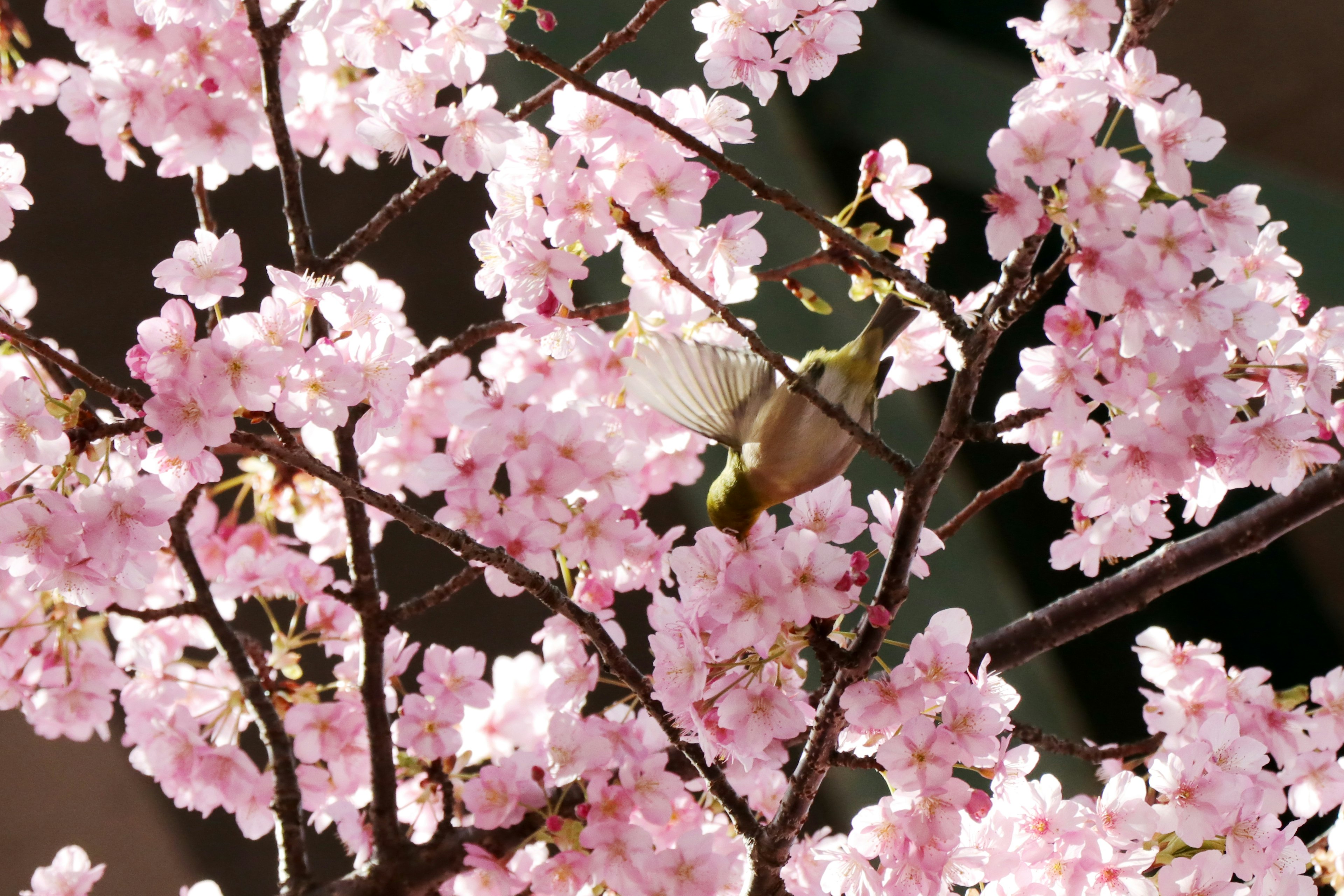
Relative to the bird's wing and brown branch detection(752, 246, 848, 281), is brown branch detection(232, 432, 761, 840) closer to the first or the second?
the bird's wing

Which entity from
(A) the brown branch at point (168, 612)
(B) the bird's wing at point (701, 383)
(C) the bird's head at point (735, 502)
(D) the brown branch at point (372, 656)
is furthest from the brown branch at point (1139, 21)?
(A) the brown branch at point (168, 612)

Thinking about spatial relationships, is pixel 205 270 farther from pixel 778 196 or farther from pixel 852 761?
pixel 852 761

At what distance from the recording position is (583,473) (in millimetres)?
1033

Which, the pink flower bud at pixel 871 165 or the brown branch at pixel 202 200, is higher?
Answer: the brown branch at pixel 202 200

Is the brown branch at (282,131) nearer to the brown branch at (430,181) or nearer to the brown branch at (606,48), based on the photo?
the brown branch at (430,181)

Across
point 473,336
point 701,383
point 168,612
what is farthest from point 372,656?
point 701,383

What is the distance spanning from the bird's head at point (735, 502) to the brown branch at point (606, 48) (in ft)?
1.35

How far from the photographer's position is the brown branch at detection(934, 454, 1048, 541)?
94cm

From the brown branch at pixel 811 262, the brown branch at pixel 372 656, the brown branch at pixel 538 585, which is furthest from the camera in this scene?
the brown branch at pixel 372 656

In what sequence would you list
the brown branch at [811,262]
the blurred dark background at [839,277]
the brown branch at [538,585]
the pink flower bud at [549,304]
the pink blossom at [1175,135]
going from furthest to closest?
the blurred dark background at [839,277]
the brown branch at [811,262]
the pink flower bud at [549,304]
the brown branch at [538,585]
the pink blossom at [1175,135]

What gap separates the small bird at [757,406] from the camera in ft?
3.44

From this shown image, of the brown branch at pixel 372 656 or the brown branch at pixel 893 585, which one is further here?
the brown branch at pixel 372 656

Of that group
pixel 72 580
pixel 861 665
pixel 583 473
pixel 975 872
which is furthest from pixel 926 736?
pixel 72 580

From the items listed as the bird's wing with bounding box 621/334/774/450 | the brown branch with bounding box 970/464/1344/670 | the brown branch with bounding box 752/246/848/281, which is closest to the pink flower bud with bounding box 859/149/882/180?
the brown branch with bounding box 752/246/848/281
